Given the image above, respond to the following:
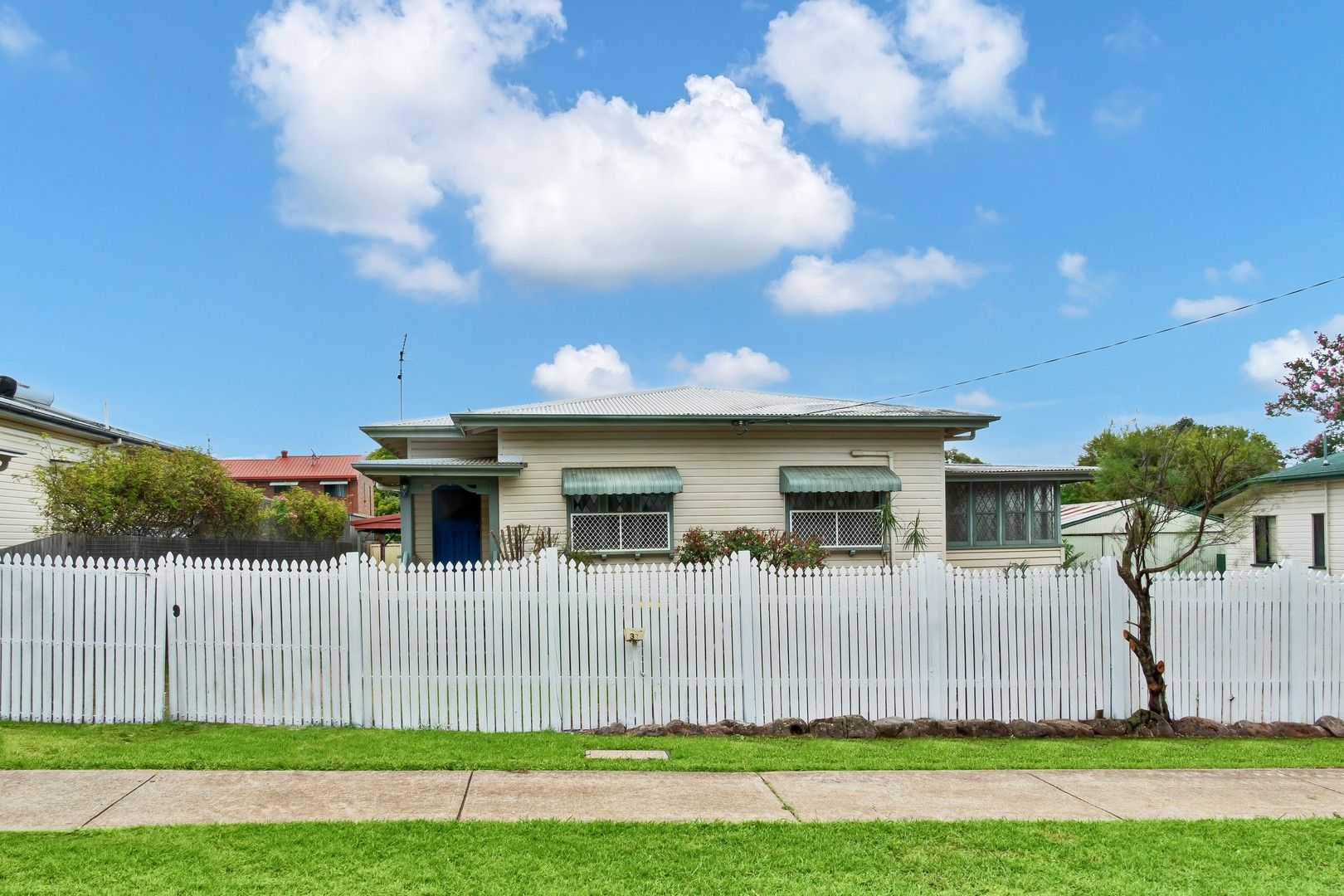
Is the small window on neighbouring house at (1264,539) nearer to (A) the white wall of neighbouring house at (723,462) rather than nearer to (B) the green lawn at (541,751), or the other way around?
(A) the white wall of neighbouring house at (723,462)

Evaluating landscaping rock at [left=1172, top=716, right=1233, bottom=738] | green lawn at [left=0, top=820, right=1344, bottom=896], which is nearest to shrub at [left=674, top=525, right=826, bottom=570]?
landscaping rock at [left=1172, top=716, right=1233, bottom=738]

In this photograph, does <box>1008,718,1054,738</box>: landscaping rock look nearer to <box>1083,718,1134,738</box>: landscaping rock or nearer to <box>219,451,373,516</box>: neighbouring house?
<box>1083,718,1134,738</box>: landscaping rock

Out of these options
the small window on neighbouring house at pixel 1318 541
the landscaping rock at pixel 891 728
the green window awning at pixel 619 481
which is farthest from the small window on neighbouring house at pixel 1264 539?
the landscaping rock at pixel 891 728

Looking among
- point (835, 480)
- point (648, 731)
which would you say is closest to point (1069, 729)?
point (648, 731)

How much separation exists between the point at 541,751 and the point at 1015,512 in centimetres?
1173

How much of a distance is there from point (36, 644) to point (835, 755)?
294 inches

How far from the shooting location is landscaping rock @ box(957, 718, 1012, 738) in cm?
882

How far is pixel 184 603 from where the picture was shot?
869cm

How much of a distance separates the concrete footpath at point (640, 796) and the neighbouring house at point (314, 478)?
144 ft

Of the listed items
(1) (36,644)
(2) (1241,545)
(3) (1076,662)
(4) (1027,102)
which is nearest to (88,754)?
(1) (36,644)

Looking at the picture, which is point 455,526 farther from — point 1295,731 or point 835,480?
point 1295,731

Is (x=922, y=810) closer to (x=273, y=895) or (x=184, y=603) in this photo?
(x=273, y=895)

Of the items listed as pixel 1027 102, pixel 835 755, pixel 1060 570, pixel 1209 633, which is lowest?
pixel 835 755

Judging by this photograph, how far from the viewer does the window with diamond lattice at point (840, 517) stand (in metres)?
15.0
